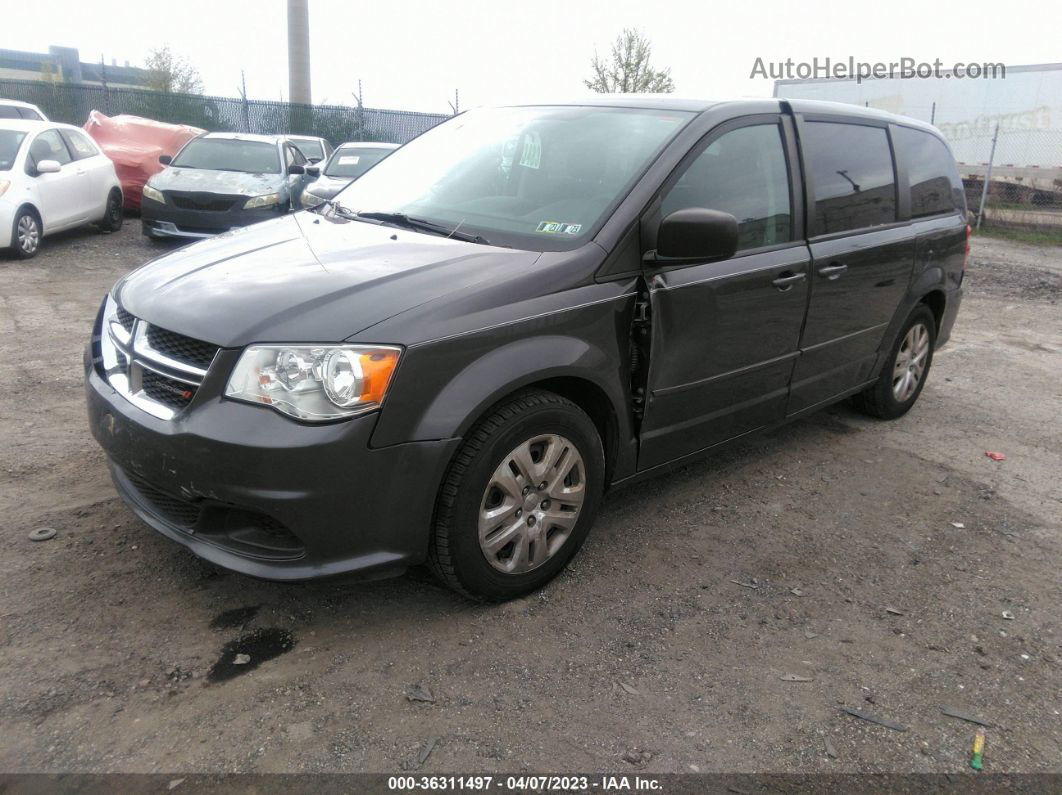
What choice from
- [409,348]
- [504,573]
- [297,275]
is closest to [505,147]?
[297,275]

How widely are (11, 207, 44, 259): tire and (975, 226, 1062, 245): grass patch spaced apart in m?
16.0

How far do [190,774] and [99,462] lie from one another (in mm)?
2298

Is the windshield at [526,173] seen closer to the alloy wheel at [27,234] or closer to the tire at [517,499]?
the tire at [517,499]

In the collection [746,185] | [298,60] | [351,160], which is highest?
[298,60]

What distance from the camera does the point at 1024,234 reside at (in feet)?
54.3

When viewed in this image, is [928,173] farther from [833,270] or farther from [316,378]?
[316,378]

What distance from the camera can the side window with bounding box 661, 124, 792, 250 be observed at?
3.46 metres

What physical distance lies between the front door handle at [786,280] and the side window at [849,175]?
0.32 metres

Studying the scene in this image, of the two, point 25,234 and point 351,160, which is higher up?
point 351,160

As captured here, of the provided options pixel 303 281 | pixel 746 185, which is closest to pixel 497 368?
pixel 303 281

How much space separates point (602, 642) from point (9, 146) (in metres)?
10.2

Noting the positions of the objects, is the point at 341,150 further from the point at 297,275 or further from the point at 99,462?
the point at 297,275

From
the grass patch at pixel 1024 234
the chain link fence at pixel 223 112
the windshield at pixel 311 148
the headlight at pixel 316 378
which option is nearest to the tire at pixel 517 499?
the headlight at pixel 316 378

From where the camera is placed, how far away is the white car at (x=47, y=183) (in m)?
9.66
